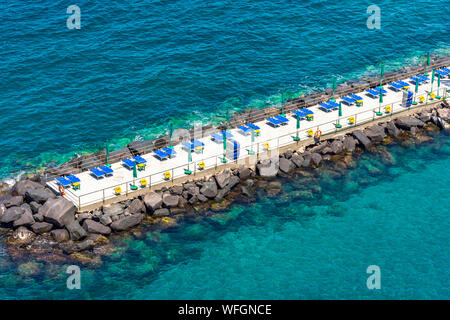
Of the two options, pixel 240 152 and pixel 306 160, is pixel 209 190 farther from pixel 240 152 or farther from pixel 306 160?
pixel 306 160

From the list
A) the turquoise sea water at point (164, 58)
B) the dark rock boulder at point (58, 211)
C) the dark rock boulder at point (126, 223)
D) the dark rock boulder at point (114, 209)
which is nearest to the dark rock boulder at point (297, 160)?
the turquoise sea water at point (164, 58)

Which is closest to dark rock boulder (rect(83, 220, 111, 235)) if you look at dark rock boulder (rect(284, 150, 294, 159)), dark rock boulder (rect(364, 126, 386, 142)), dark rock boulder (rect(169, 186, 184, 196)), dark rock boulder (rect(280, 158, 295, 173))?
dark rock boulder (rect(169, 186, 184, 196))

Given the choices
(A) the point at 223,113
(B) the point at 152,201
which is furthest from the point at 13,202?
(A) the point at 223,113

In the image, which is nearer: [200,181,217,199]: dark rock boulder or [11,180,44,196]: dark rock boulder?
[11,180,44,196]: dark rock boulder

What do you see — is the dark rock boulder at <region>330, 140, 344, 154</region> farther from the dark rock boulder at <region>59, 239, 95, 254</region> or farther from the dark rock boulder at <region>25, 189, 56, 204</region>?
the dark rock boulder at <region>25, 189, 56, 204</region>

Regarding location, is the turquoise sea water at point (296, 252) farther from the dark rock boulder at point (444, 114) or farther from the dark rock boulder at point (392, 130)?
the dark rock boulder at point (444, 114)

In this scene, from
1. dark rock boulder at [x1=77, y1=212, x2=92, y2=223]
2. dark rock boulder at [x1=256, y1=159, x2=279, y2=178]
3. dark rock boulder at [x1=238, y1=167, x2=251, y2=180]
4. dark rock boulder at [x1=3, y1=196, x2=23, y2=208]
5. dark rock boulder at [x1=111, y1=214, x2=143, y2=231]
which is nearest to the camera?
dark rock boulder at [x1=111, y1=214, x2=143, y2=231]
